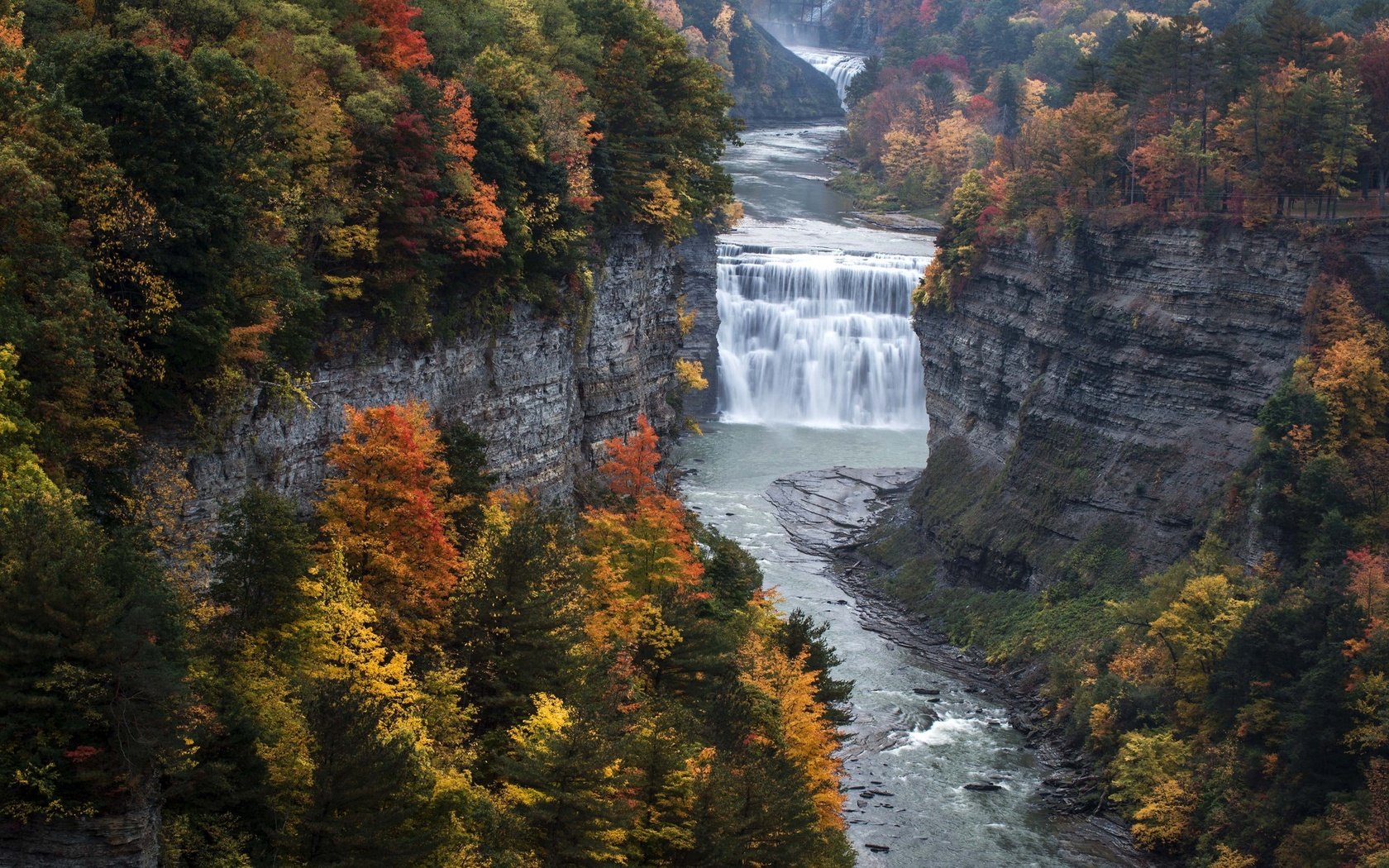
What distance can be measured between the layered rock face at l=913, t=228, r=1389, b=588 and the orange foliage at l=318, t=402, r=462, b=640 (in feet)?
143

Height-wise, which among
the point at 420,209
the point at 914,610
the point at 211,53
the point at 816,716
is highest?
the point at 211,53

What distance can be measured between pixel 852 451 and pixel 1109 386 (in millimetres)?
28323

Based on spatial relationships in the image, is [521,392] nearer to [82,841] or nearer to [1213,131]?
[82,841]

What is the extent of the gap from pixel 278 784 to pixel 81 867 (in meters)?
4.44

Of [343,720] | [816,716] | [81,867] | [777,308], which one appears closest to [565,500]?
[816,716]

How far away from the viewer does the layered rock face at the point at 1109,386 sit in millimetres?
73250

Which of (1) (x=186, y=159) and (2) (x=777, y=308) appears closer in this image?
(1) (x=186, y=159)

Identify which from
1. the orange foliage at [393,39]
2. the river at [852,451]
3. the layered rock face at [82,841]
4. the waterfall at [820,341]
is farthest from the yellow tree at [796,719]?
the waterfall at [820,341]

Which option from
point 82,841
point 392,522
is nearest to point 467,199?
point 392,522

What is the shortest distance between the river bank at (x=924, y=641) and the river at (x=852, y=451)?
70cm

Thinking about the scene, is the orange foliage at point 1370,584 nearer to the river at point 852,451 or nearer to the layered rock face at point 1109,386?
the river at point 852,451

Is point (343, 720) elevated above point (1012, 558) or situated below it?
above

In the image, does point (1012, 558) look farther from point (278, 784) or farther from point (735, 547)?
point (278, 784)

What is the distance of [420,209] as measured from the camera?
44.8 metres
